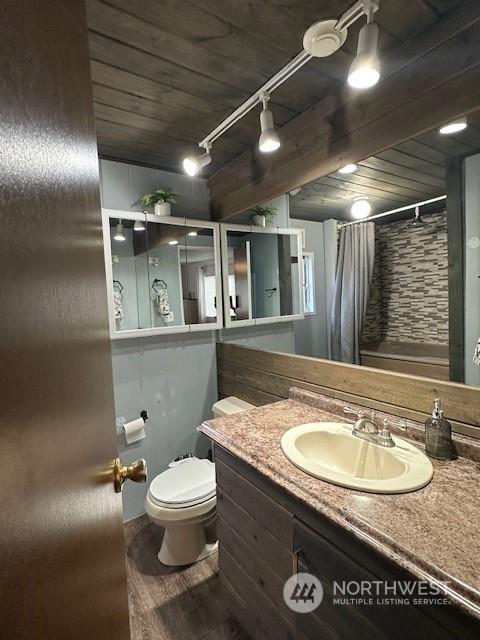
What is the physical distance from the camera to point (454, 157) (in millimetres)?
1147

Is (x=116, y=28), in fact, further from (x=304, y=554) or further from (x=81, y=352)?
(x=304, y=554)

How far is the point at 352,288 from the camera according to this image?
159 cm

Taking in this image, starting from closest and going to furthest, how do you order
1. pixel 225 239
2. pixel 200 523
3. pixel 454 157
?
pixel 454 157 → pixel 200 523 → pixel 225 239

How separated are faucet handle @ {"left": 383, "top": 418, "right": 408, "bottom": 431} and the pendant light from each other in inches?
48.3

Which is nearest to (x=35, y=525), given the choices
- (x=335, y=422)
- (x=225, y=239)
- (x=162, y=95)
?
(x=335, y=422)

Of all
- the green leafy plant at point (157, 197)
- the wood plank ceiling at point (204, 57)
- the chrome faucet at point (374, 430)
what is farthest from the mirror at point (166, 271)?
the chrome faucet at point (374, 430)

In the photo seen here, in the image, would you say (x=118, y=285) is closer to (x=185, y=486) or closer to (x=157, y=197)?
(x=157, y=197)

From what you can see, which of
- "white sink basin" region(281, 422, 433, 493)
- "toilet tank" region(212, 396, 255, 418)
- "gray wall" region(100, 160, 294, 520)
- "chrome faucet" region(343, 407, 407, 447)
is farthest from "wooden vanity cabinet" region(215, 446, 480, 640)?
"gray wall" region(100, 160, 294, 520)

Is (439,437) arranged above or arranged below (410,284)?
below

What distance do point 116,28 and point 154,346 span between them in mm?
1640

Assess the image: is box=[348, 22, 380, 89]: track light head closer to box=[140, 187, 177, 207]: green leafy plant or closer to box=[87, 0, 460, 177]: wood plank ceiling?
box=[87, 0, 460, 177]: wood plank ceiling

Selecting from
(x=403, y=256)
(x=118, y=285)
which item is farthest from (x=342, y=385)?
(x=118, y=285)

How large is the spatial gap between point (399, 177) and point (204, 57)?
924 millimetres

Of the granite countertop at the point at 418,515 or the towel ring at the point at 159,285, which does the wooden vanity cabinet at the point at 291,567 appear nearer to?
the granite countertop at the point at 418,515
